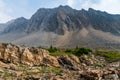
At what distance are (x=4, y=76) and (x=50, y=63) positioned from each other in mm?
25097

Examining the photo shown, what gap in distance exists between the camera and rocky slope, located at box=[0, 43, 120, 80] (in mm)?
40469

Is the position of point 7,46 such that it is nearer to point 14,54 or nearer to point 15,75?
point 14,54

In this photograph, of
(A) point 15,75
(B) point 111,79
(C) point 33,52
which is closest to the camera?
(B) point 111,79

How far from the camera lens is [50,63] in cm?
6769

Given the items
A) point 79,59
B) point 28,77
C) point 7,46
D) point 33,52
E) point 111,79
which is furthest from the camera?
point 79,59

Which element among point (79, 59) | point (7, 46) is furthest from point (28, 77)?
point (79, 59)

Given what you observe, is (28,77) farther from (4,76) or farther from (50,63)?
(50,63)

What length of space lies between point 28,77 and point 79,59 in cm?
4387

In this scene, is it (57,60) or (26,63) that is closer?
(26,63)

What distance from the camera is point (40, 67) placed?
57.8 m

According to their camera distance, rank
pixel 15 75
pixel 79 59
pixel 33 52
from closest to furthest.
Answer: pixel 15 75
pixel 33 52
pixel 79 59

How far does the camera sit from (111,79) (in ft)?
126

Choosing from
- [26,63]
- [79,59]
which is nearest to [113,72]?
Result: [26,63]

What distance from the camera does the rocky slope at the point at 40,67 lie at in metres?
40.5
